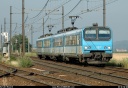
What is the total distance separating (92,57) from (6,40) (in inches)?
543

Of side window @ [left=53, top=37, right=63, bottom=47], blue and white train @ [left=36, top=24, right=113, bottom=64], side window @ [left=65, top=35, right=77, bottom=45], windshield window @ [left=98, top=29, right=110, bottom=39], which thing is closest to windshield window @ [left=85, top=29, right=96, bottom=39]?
blue and white train @ [left=36, top=24, right=113, bottom=64]

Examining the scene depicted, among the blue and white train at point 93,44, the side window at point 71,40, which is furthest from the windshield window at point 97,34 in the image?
the side window at point 71,40

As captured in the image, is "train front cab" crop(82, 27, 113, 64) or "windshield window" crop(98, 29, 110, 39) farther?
"windshield window" crop(98, 29, 110, 39)

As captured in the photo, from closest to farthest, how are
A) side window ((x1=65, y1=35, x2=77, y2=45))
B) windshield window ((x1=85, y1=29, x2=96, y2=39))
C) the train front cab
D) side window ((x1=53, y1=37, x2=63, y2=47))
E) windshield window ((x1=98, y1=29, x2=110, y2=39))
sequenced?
the train front cab, windshield window ((x1=85, y1=29, x2=96, y2=39)), windshield window ((x1=98, y1=29, x2=110, y2=39)), side window ((x1=65, y1=35, x2=77, y2=45)), side window ((x1=53, y1=37, x2=63, y2=47))

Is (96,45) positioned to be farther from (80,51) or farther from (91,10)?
(91,10)

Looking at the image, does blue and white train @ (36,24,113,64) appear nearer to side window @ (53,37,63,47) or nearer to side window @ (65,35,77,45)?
side window @ (65,35,77,45)

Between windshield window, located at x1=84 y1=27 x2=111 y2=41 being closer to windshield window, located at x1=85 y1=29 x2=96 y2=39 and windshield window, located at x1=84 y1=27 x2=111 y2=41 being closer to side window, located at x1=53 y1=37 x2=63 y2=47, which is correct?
windshield window, located at x1=85 y1=29 x2=96 y2=39

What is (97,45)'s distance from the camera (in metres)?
24.0

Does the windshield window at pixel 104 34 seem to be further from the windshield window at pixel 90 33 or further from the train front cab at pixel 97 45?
the windshield window at pixel 90 33

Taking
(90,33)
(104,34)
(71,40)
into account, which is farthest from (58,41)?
(104,34)

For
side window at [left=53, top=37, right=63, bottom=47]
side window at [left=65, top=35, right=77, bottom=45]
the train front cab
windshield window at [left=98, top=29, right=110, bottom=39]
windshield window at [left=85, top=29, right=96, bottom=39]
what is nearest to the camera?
the train front cab

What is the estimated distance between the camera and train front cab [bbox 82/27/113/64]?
78.1 feet

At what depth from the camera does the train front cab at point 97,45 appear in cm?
2380

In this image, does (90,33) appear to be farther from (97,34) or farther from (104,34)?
(104,34)
